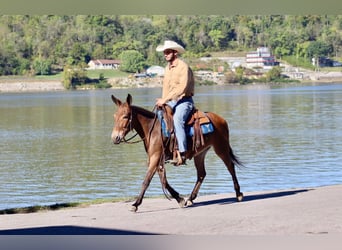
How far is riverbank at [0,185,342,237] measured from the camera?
5578 mm

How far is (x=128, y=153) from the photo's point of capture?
59.1 ft

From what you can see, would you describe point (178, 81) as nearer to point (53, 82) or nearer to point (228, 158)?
point (228, 158)

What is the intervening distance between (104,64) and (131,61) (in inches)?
107

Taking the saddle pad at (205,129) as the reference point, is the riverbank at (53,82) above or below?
below

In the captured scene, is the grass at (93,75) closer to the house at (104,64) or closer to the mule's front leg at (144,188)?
the house at (104,64)

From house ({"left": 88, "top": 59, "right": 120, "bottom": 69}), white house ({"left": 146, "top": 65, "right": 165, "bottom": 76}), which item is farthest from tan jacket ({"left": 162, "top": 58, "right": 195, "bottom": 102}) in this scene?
white house ({"left": 146, "top": 65, "right": 165, "bottom": 76})

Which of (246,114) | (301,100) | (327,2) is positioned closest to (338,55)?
(301,100)

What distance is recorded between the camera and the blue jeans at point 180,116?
21.9 ft

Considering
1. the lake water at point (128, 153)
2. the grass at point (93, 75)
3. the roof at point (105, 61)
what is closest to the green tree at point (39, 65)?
the grass at point (93, 75)

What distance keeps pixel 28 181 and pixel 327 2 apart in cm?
802

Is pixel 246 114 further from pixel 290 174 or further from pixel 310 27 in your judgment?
pixel 290 174

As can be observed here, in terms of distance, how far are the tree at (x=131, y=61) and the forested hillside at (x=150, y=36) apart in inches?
8.9

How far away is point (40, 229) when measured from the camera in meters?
5.79

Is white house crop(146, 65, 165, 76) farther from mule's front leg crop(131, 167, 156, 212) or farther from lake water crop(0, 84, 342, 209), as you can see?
mule's front leg crop(131, 167, 156, 212)
